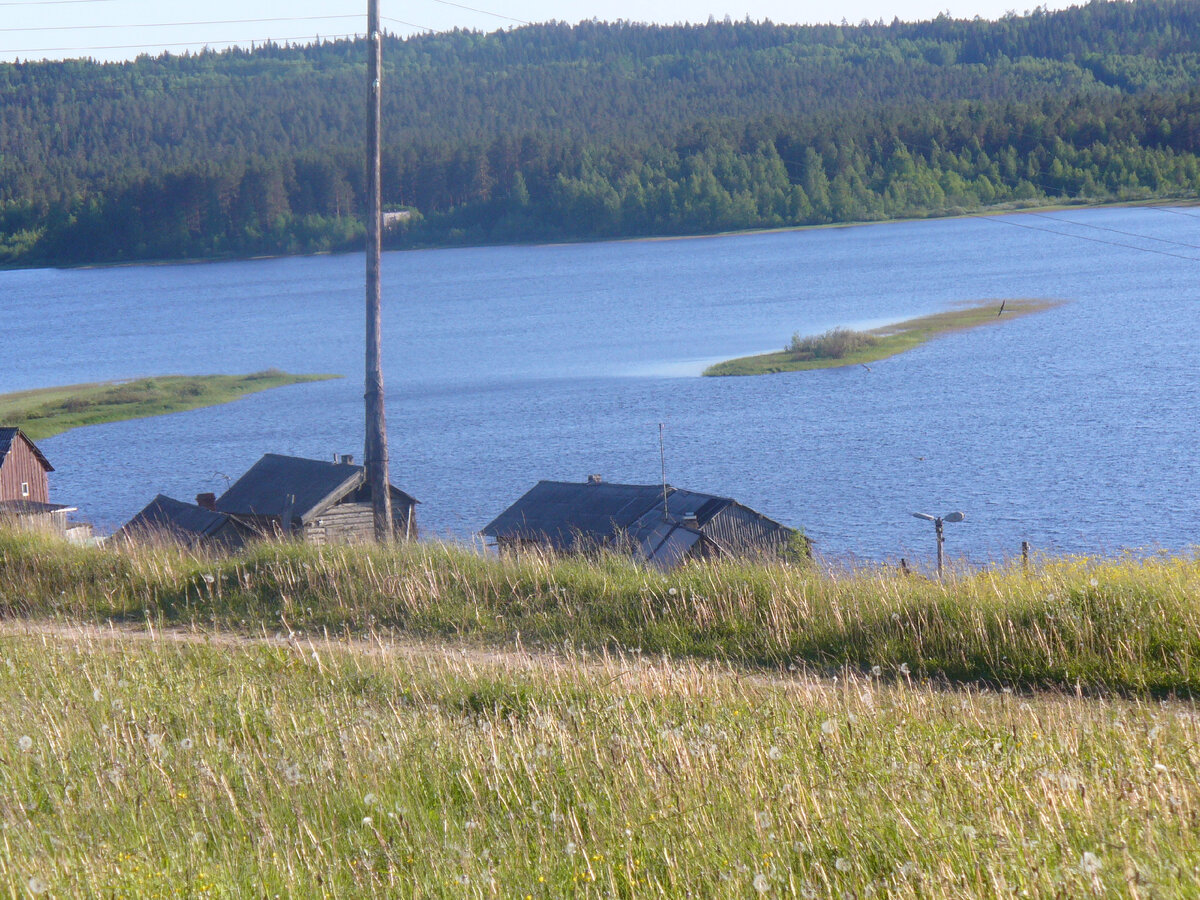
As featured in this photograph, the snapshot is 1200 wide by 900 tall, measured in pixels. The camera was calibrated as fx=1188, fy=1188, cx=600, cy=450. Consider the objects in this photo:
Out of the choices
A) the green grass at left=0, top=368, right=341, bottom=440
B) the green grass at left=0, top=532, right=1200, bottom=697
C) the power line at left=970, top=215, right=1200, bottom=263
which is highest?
the power line at left=970, top=215, right=1200, bottom=263

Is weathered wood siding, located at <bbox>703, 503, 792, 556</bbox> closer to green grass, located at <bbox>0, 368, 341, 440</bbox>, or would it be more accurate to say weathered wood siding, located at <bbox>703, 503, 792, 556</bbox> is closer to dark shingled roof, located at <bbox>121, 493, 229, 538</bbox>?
dark shingled roof, located at <bbox>121, 493, 229, 538</bbox>

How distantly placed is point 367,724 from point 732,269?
400 ft

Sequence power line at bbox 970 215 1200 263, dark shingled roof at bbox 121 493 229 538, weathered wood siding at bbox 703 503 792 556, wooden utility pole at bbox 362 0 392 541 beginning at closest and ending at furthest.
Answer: wooden utility pole at bbox 362 0 392 541
weathered wood siding at bbox 703 503 792 556
dark shingled roof at bbox 121 493 229 538
power line at bbox 970 215 1200 263

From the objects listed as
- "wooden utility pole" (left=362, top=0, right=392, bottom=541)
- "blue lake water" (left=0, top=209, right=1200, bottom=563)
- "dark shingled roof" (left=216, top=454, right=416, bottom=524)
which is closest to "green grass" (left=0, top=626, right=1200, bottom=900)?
"blue lake water" (left=0, top=209, right=1200, bottom=563)

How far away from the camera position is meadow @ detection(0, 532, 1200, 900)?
145 inches

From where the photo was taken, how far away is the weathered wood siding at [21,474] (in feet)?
127

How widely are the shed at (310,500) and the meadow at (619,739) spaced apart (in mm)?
20697

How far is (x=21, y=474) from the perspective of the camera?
40.1m

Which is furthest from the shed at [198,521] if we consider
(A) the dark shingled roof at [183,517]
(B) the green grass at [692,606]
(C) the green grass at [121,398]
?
(C) the green grass at [121,398]

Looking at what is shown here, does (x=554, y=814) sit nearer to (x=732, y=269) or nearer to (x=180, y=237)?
(x=732, y=269)

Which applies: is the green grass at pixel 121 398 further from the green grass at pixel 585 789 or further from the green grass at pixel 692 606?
the green grass at pixel 585 789

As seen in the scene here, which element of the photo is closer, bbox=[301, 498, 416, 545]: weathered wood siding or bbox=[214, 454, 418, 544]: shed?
bbox=[214, 454, 418, 544]: shed

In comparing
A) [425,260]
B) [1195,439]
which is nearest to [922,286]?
[1195,439]

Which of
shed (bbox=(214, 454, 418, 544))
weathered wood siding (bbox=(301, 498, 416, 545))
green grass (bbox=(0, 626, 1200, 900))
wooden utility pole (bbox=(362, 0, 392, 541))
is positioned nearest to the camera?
green grass (bbox=(0, 626, 1200, 900))
